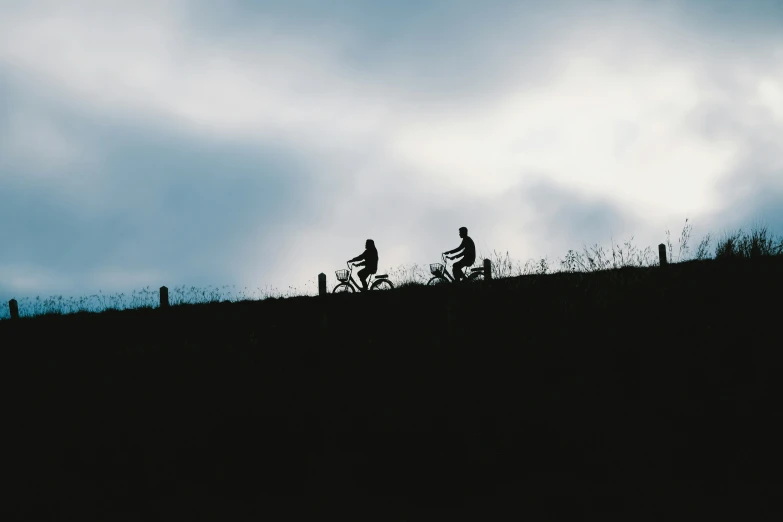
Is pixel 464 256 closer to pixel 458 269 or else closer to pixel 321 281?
pixel 458 269

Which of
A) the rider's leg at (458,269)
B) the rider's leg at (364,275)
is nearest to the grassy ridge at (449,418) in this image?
the rider's leg at (458,269)

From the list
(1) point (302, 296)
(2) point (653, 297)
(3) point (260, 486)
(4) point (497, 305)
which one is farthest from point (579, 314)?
(1) point (302, 296)

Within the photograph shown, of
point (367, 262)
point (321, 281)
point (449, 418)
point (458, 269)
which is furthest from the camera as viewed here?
point (321, 281)

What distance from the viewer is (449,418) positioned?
567cm

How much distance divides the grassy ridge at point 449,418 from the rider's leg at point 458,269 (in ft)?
19.7

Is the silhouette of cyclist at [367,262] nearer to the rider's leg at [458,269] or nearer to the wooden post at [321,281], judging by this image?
the rider's leg at [458,269]

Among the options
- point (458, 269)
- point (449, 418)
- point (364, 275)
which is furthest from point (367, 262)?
point (449, 418)

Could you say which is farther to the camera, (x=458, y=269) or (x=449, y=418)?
(x=458, y=269)

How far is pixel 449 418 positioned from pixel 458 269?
9.81 meters

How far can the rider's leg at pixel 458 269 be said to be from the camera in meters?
15.3

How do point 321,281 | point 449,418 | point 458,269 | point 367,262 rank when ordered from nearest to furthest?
point 449,418, point 458,269, point 367,262, point 321,281

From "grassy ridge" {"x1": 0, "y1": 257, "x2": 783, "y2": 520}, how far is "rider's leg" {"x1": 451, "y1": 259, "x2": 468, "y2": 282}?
237 inches

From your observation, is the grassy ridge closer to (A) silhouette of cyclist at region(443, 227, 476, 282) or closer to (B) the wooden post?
(A) silhouette of cyclist at region(443, 227, 476, 282)

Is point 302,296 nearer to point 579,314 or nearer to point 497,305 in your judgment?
point 497,305
